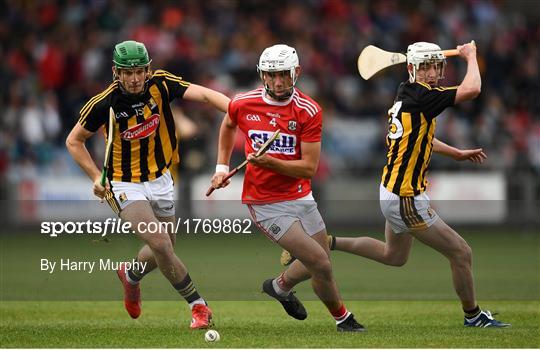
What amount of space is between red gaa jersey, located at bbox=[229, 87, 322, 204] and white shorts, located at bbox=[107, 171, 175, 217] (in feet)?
2.23

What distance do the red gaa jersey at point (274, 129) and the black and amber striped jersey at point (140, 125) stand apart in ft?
1.94

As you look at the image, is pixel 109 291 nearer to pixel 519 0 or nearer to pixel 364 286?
pixel 364 286

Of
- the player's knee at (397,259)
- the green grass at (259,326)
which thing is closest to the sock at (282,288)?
the green grass at (259,326)

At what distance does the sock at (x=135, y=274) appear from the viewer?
937cm

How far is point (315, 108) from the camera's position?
341 inches

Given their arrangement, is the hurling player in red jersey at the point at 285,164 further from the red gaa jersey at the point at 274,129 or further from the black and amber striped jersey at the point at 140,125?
the black and amber striped jersey at the point at 140,125

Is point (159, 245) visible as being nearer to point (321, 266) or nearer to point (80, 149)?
point (80, 149)

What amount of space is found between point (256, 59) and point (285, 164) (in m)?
10.8

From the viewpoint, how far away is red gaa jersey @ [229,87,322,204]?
8633 mm

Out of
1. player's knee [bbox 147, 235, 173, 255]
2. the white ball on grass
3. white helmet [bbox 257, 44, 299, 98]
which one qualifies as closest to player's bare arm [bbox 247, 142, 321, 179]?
white helmet [bbox 257, 44, 299, 98]

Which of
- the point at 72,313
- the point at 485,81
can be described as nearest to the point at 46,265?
the point at 72,313

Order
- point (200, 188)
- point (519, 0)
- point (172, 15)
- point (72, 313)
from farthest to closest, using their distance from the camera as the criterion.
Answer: point (519, 0) < point (172, 15) < point (200, 188) < point (72, 313)

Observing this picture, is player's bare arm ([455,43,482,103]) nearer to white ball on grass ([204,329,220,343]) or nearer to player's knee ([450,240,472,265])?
player's knee ([450,240,472,265])

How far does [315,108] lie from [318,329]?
1.69 metres
